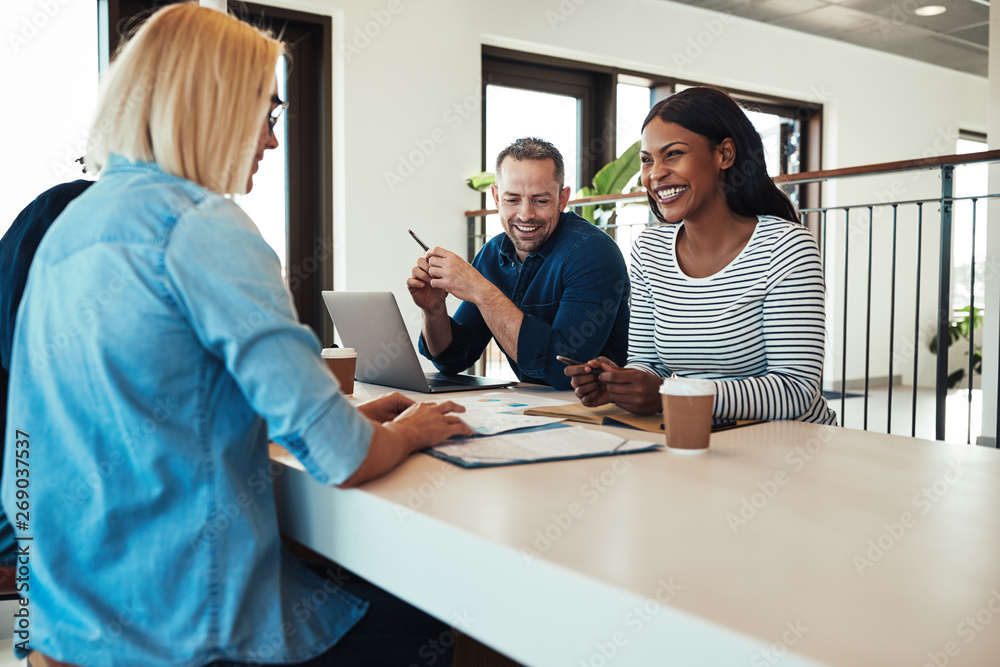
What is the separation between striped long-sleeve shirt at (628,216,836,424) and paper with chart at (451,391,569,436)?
25 cm

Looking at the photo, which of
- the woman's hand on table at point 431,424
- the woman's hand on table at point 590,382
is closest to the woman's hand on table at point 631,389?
the woman's hand on table at point 590,382

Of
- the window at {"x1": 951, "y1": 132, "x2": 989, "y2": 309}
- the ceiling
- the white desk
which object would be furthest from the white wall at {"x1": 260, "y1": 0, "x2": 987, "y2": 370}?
the white desk

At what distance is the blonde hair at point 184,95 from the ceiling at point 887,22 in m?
4.80

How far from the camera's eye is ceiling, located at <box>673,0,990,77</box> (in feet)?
16.6

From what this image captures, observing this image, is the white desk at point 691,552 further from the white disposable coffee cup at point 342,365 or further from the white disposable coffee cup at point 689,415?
the white disposable coffee cup at point 342,365

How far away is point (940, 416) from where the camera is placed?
105 inches

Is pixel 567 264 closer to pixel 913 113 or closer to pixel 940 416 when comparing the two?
pixel 940 416

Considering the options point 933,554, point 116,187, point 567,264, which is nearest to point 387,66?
point 567,264

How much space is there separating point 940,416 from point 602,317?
151cm

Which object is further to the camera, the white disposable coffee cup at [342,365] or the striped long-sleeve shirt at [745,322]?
the white disposable coffee cup at [342,365]

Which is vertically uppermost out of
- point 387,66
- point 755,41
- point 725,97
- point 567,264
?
point 755,41

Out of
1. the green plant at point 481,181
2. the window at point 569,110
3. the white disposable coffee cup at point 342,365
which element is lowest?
the white disposable coffee cup at point 342,365

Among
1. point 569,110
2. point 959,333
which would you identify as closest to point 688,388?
point 569,110

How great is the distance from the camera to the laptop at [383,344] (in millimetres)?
1598
